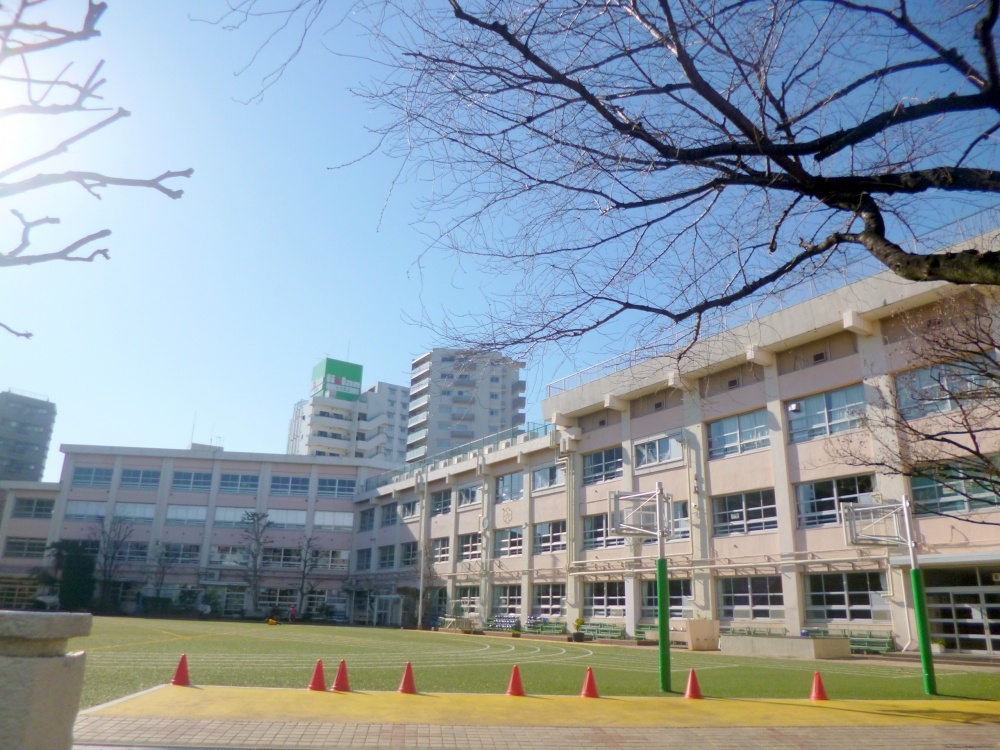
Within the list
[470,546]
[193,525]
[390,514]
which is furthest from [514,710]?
[193,525]

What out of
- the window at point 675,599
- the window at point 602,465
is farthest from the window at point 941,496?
the window at point 602,465

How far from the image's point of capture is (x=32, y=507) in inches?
2640

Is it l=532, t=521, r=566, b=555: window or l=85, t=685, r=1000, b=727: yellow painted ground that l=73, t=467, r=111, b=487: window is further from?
l=85, t=685, r=1000, b=727: yellow painted ground

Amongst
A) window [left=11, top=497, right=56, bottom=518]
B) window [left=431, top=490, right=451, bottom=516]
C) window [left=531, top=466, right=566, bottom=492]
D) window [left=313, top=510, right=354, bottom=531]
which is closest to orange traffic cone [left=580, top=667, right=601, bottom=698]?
window [left=531, top=466, right=566, bottom=492]

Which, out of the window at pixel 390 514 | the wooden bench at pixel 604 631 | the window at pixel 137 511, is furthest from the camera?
the window at pixel 137 511

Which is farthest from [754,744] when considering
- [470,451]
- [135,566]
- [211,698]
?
[135,566]

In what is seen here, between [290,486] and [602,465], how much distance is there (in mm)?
37571

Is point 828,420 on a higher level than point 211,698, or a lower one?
higher

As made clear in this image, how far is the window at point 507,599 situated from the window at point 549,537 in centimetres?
337

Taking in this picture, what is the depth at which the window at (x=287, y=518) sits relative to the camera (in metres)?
69.4

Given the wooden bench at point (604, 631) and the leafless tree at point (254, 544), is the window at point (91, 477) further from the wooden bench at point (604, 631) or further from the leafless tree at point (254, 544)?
the wooden bench at point (604, 631)

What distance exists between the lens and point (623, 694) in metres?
12.2

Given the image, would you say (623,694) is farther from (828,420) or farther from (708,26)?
(828,420)

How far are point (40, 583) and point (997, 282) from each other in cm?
7291
